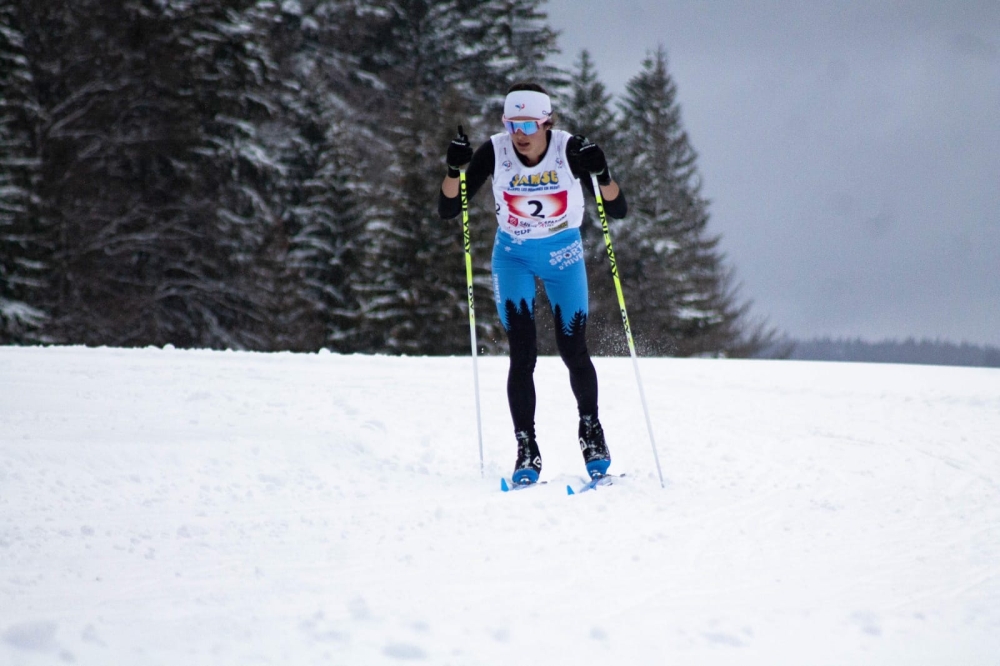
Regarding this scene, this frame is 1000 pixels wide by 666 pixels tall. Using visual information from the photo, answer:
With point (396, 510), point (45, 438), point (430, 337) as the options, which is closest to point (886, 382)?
point (396, 510)

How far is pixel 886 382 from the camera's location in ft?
32.3

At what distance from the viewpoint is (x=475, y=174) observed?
527 centimetres

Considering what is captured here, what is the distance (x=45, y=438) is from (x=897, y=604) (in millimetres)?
4464

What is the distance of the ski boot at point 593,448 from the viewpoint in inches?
195

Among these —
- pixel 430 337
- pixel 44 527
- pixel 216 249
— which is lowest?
pixel 44 527

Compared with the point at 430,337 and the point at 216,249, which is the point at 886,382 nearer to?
the point at 430,337

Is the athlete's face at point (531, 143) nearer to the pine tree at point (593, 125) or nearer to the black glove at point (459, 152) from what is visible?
the black glove at point (459, 152)

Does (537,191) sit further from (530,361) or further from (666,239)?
(666,239)

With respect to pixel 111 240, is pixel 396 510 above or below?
below

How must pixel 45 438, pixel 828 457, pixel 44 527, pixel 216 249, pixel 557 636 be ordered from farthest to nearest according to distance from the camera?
pixel 216 249 → pixel 828 457 → pixel 45 438 → pixel 44 527 → pixel 557 636

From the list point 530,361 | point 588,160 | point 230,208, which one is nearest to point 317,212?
point 230,208

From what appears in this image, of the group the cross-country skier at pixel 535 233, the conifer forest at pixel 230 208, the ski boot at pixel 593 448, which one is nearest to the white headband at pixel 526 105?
the cross-country skier at pixel 535 233

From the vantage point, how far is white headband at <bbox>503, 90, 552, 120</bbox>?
4898 millimetres

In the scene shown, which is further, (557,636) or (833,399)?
(833,399)
